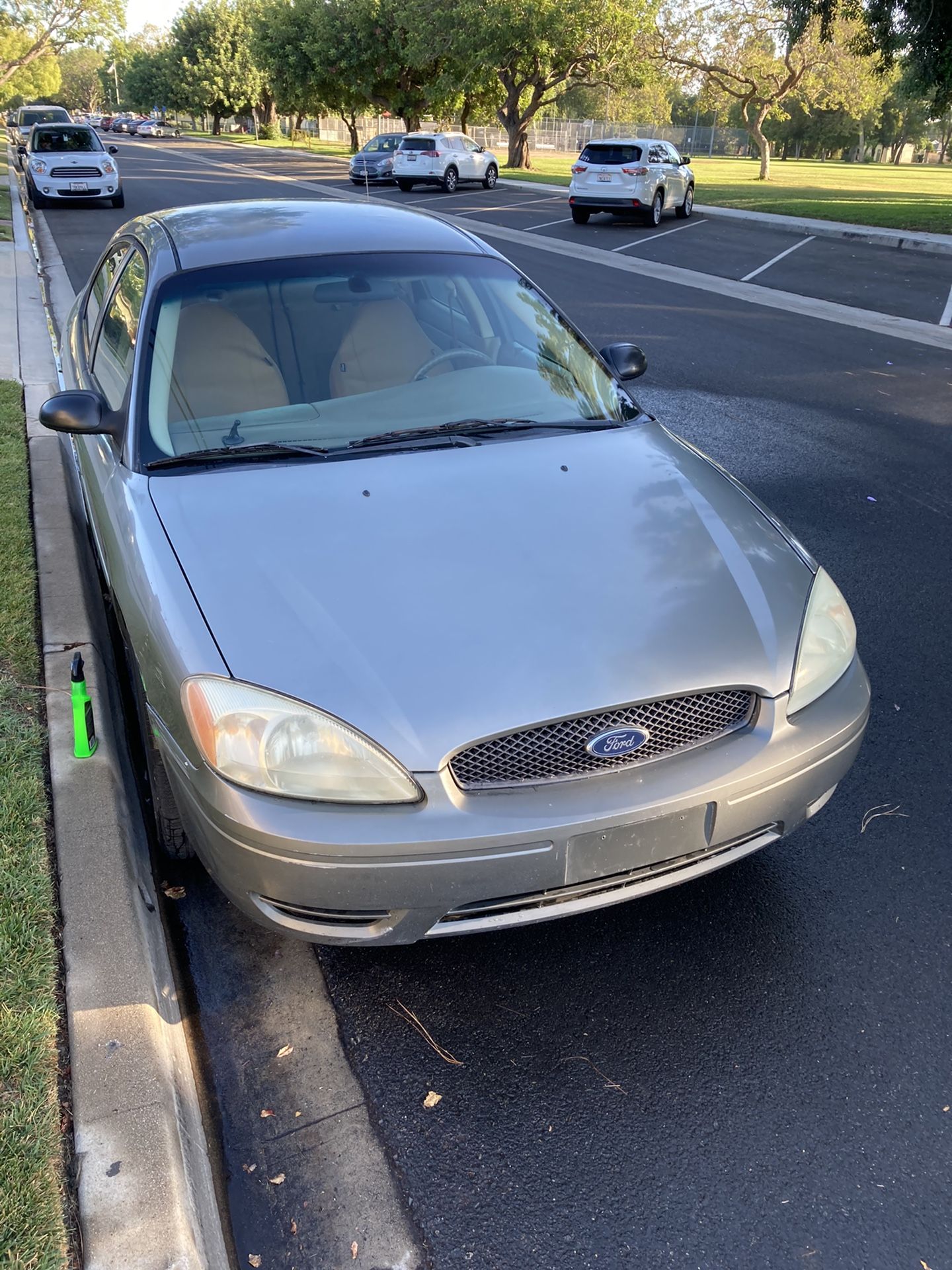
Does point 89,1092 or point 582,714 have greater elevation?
point 582,714

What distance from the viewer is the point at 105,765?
3.22m

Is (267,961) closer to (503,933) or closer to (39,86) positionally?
(503,933)

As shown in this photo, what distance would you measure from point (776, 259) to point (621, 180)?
587 cm

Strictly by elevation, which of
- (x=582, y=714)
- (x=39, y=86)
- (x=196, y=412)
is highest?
(x=39, y=86)

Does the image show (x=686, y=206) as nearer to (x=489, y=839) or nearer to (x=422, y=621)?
(x=422, y=621)

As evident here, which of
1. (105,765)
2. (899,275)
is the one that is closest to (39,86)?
(899,275)

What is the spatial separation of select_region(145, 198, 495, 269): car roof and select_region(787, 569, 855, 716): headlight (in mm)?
2117

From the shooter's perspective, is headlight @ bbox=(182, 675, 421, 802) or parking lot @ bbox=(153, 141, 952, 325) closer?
headlight @ bbox=(182, 675, 421, 802)

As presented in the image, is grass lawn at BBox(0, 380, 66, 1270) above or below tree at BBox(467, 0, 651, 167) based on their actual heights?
below

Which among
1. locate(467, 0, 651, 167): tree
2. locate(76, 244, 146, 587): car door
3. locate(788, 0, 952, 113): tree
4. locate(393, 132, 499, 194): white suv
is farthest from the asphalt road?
locate(467, 0, 651, 167): tree

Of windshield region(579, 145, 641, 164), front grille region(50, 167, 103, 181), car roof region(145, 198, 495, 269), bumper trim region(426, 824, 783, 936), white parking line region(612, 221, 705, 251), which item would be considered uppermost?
windshield region(579, 145, 641, 164)

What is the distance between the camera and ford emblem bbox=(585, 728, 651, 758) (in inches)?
91.6

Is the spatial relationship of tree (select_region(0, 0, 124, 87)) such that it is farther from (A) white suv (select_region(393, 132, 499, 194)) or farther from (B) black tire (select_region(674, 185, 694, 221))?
(B) black tire (select_region(674, 185, 694, 221))

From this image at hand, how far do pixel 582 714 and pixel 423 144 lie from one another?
32.8m
